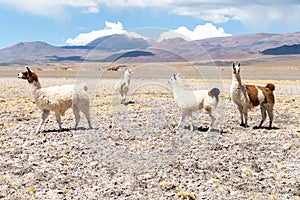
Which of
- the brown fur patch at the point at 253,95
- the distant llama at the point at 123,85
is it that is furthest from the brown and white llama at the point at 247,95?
the distant llama at the point at 123,85

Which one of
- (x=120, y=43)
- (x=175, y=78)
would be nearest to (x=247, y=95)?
(x=175, y=78)

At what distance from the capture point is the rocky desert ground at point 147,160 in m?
8.14

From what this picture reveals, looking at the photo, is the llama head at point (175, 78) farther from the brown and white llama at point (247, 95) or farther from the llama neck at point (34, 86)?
the llama neck at point (34, 86)

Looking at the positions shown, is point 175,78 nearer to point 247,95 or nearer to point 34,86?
point 247,95

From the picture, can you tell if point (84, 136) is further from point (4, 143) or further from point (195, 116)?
point (195, 116)

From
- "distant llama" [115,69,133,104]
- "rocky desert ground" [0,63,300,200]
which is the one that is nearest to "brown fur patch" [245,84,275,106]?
"rocky desert ground" [0,63,300,200]

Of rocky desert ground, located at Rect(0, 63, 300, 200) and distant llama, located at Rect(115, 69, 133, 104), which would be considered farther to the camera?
distant llama, located at Rect(115, 69, 133, 104)

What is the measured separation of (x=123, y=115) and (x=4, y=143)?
5.92 m

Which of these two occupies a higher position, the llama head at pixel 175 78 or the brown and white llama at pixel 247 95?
the llama head at pixel 175 78

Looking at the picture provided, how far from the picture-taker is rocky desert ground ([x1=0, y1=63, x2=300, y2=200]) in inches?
320

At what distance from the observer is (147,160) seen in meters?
10.1

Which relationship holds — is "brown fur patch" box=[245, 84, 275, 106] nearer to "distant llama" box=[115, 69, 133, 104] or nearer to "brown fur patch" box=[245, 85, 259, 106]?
"brown fur patch" box=[245, 85, 259, 106]

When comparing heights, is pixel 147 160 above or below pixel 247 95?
below

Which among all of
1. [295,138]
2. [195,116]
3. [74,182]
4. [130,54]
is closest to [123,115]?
[195,116]
